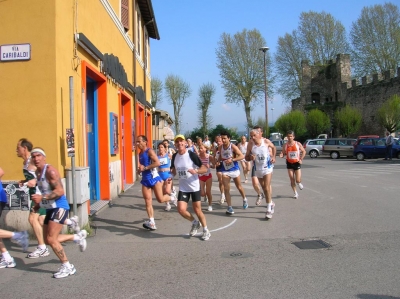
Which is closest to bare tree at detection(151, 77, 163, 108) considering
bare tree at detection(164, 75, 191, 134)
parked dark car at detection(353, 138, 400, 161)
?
bare tree at detection(164, 75, 191, 134)

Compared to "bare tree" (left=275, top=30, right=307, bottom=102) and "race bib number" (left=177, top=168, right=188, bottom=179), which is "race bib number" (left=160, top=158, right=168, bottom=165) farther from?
"bare tree" (left=275, top=30, right=307, bottom=102)

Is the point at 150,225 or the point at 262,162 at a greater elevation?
the point at 262,162

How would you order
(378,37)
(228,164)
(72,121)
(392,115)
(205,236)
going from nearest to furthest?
(205,236) → (72,121) → (228,164) → (392,115) → (378,37)

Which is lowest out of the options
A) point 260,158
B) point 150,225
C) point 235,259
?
point 235,259

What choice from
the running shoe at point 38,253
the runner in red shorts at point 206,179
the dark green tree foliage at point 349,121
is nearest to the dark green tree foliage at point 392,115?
the dark green tree foliage at point 349,121

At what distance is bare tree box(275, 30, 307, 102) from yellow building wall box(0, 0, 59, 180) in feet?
175

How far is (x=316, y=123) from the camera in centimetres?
4475

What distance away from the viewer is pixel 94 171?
35.1 feet

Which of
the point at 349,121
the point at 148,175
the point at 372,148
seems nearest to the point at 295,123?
the point at 349,121

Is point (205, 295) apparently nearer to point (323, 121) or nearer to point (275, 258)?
point (275, 258)

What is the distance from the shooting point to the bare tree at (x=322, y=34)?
5531 cm

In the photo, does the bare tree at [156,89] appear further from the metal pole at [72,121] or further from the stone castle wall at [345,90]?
the metal pole at [72,121]

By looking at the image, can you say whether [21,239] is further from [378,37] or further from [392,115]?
[378,37]

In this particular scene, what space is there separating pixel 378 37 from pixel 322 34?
7.26m
